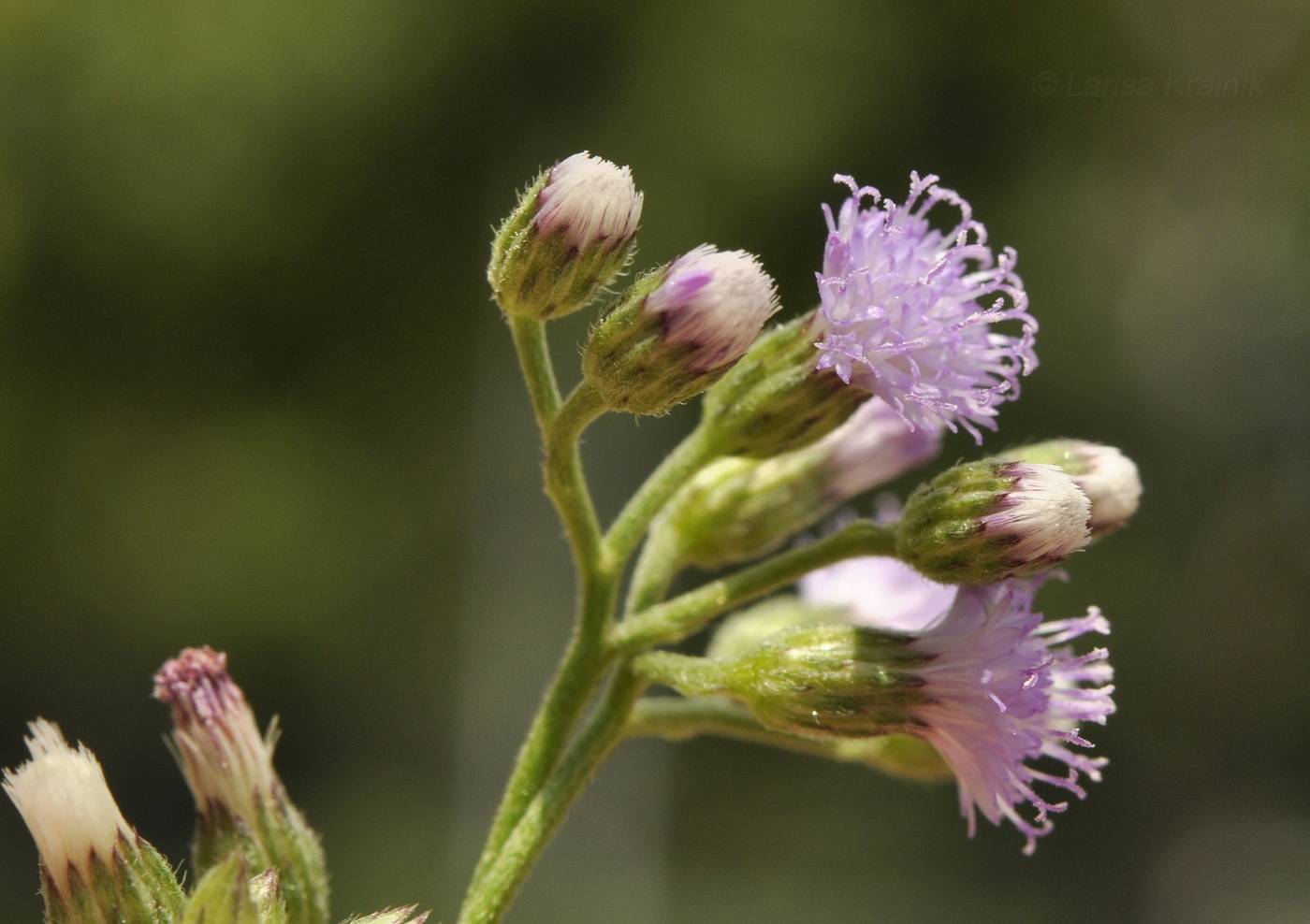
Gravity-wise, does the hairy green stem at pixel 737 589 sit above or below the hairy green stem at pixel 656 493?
below

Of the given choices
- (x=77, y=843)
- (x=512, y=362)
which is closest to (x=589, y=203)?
(x=77, y=843)

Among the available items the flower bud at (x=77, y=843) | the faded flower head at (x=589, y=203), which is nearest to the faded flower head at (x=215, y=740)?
the flower bud at (x=77, y=843)

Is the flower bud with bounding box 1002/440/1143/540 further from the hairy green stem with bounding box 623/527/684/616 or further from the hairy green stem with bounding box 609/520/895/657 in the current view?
the hairy green stem with bounding box 623/527/684/616

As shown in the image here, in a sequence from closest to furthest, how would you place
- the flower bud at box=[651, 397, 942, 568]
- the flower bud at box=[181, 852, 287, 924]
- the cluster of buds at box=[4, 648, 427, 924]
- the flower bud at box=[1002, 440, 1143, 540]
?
1. the flower bud at box=[181, 852, 287, 924]
2. the cluster of buds at box=[4, 648, 427, 924]
3. the flower bud at box=[1002, 440, 1143, 540]
4. the flower bud at box=[651, 397, 942, 568]

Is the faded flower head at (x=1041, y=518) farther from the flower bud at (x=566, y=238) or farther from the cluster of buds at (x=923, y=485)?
the flower bud at (x=566, y=238)

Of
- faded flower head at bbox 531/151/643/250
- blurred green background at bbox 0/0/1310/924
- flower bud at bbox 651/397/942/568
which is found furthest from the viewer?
blurred green background at bbox 0/0/1310/924

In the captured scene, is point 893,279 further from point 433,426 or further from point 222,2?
point 222,2

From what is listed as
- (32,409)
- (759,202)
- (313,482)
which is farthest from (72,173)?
(759,202)

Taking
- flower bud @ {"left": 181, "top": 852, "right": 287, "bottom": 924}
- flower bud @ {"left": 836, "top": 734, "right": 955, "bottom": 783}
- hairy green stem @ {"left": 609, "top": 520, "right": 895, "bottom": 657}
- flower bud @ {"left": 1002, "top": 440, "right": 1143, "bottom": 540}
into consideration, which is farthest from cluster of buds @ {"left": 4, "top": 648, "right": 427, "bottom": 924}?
flower bud @ {"left": 1002, "top": 440, "right": 1143, "bottom": 540}
